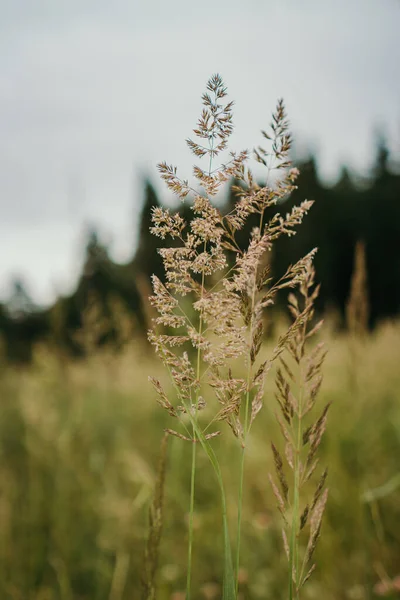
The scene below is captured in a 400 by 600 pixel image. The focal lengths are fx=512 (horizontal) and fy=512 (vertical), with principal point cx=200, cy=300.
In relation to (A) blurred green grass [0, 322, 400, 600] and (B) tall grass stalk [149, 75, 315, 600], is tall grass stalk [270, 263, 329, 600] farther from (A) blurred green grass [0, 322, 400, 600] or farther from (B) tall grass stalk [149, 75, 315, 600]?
(A) blurred green grass [0, 322, 400, 600]

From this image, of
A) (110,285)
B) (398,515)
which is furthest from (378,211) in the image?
(398,515)

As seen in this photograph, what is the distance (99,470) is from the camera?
375 centimetres

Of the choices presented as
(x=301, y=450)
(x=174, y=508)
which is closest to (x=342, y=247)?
(x=174, y=508)

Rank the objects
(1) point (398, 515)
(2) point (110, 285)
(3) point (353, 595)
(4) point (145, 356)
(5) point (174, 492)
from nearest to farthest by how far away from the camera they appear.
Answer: (3) point (353, 595), (5) point (174, 492), (1) point (398, 515), (4) point (145, 356), (2) point (110, 285)

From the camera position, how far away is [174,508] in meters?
3.28

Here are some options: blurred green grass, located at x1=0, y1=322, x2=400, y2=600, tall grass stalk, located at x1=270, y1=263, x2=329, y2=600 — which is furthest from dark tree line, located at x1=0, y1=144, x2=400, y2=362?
tall grass stalk, located at x1=270, y1=263, x2=329, y2=600

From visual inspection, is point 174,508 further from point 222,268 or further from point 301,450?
point 222,268

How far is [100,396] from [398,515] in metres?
3.67

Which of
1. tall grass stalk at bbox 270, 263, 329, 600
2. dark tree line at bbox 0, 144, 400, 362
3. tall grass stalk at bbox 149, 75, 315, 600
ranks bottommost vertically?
dark tree line at bbox 0, 144, 400, 362

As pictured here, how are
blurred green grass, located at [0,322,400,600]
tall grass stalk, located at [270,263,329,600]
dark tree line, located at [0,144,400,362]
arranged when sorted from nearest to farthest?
tall grass stalk, located at [270,263,329,600]
blurred green grass, located at [0,322,400,600]
dark tree line, located at [0,144,400,362]

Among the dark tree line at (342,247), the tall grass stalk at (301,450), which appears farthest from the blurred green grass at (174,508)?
the dark tree line at (342,247)

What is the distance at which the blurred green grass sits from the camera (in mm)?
2508

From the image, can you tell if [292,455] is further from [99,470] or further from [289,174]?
[99,470]

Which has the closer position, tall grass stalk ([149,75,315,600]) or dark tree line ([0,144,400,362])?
tall grass stalk ([149,75,315,600])
